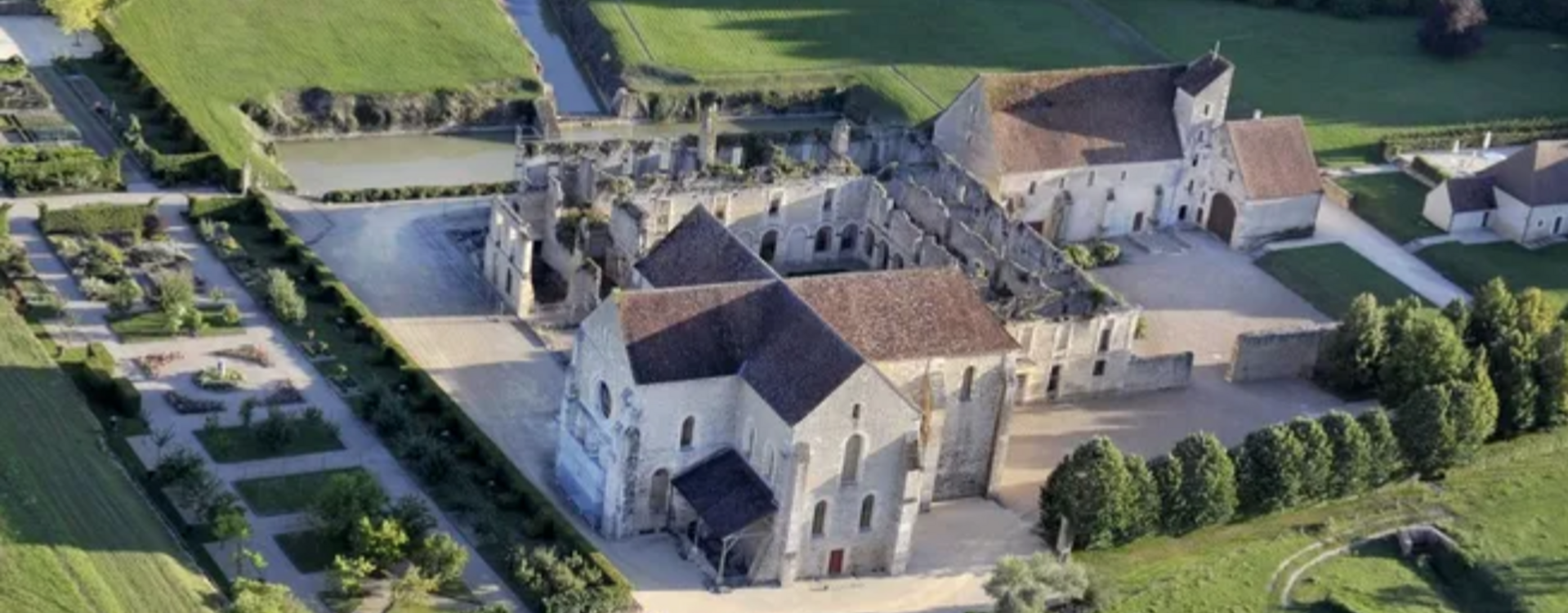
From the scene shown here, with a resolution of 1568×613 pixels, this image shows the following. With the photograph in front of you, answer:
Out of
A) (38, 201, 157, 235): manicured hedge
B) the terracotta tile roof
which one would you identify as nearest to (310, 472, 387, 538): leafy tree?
(38, 201, 157, 235): manicured hedge

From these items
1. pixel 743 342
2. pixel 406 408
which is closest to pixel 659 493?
pixel 743 342

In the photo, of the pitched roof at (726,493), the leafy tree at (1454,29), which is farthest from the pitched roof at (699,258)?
the leafy tree at (1454,29)

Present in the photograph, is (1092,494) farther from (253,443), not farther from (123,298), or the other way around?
(123,298)

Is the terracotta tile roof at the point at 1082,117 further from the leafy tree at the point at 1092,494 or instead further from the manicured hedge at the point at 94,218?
the manicured hedge at the point at 94,218

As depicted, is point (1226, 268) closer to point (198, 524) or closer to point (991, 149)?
point (991, 149)

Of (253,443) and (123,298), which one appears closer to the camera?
(253,443)

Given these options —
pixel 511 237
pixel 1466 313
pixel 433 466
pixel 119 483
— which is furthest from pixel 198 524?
pixel 1466 313

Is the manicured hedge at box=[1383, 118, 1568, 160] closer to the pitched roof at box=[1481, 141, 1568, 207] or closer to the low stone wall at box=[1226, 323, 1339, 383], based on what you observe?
the pitched roof at box=[1481, 141, 1568, 207]
